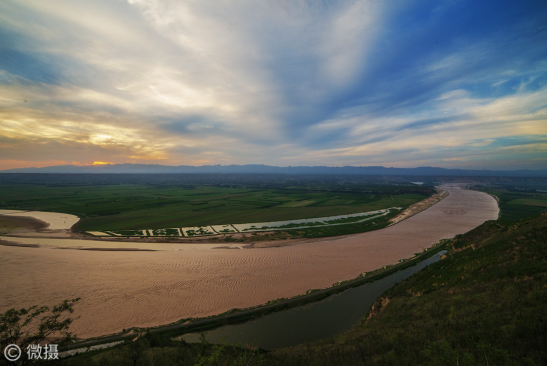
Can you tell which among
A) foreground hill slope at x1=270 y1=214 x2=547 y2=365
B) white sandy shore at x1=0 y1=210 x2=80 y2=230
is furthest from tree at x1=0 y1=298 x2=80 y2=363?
white sandy shore at x1=0 y1=210 x2=80 y2=230

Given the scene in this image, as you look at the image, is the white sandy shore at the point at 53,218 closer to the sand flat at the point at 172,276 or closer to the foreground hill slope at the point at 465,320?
the sand flat at the point at 172,276

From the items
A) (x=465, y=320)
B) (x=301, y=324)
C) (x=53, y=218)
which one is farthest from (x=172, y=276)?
(x=53, y=218)

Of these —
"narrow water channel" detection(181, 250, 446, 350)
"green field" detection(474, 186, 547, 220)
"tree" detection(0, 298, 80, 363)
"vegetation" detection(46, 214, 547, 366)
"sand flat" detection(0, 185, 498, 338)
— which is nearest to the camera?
"vegetation" detection(46, 214, 547, 366)

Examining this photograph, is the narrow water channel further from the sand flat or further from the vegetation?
the sand flat

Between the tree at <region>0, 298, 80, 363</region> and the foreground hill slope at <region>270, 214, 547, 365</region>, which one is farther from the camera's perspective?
the tree at <region>0, 298, 80, 363</region>

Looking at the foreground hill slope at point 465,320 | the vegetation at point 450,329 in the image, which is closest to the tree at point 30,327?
the vegetation at point 450,329

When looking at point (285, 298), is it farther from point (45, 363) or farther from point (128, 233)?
point (128, 233)
